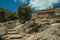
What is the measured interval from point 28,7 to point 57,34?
10941 mm

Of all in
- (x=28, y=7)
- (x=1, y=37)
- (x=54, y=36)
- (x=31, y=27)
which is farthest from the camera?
(x=28, y=7)

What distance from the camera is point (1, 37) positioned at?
12.5m

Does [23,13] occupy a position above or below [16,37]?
above

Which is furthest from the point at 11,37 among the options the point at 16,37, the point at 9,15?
the point at 9,15

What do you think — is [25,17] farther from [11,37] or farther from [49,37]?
[49,37]

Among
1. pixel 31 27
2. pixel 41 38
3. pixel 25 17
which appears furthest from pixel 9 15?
pixel 41 38

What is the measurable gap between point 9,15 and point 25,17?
34.5ft

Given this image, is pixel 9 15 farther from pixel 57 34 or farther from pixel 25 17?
pixel 57 34

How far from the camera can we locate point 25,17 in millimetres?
21203

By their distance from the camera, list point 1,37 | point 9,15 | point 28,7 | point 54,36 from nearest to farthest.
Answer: point 54,36
point 1,37
point 28,7
point 9,15

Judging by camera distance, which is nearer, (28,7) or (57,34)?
(57,34)

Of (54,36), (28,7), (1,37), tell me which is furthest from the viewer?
(28,7)

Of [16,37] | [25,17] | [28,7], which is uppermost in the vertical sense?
[28,7]

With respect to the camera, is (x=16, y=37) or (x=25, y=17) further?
(x=25, y=17)
